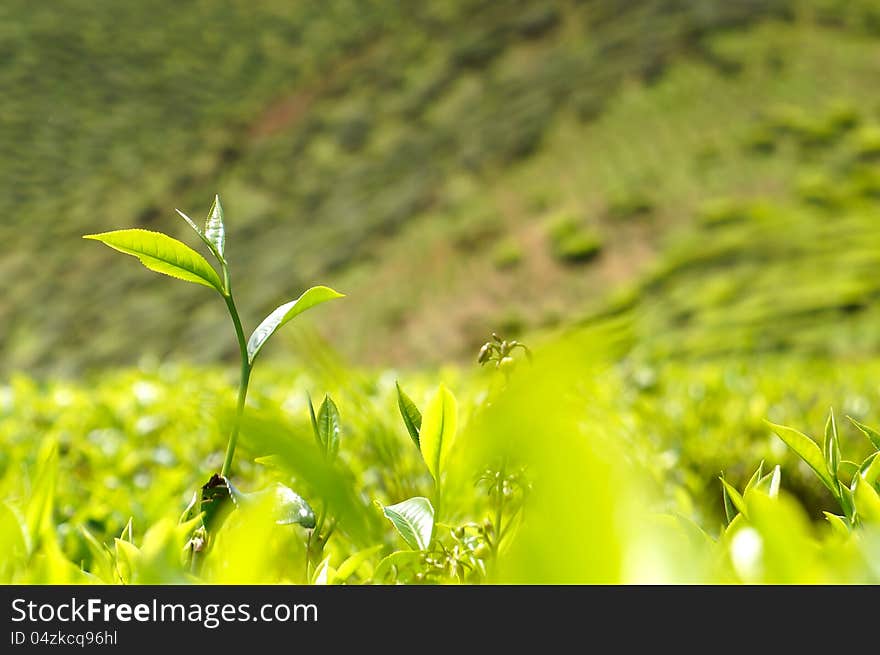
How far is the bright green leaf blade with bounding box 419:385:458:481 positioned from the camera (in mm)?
596

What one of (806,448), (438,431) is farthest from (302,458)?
(806,448)

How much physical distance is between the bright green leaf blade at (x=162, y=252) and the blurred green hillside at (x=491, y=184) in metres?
8.67

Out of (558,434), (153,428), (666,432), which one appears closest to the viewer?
(558,434)

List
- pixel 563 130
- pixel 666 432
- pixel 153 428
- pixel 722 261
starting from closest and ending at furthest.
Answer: pixel 153 428 < pixel 666 432 < pixel 722 261 < pixel 563 130

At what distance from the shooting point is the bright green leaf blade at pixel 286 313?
0.63 m

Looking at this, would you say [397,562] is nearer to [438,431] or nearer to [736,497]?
Result: [438,431]

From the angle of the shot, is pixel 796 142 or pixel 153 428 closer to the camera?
pixel 153 428

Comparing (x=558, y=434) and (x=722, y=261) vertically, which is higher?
(x=722, y=261)

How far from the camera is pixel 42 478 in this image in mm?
594

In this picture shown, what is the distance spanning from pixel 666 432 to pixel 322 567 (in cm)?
247

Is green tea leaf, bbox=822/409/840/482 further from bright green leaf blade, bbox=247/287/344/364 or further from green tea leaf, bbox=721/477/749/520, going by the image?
A: bright green leaf blade, bbox=247/287/344/364

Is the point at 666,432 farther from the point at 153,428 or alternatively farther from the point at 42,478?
the point at 42,478

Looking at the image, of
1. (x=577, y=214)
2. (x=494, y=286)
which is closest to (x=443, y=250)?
(x=494, y=286)

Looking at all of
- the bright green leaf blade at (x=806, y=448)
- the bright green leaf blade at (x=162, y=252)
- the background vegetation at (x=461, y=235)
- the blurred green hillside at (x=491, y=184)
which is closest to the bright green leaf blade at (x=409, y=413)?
the background vegetation at (x=461, y=235)
